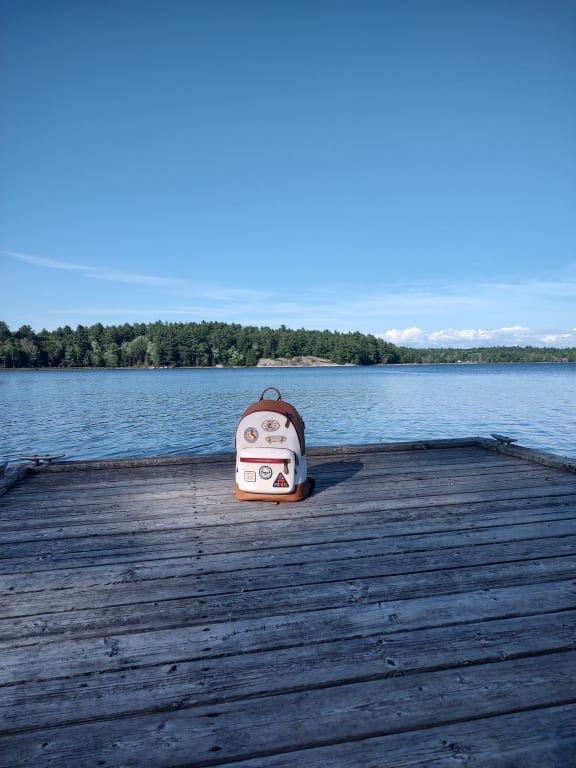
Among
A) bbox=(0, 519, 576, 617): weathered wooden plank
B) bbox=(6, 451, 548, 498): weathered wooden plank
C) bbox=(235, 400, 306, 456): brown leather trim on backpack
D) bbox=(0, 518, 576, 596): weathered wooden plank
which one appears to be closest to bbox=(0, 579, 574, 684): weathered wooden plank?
bbox=(0, 519, 576, 617): weathered wooden plank

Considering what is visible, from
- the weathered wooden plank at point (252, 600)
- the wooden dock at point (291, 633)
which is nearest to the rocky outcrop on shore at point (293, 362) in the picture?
the wooden dock at point (291, 633)

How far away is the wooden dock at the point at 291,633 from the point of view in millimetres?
1643

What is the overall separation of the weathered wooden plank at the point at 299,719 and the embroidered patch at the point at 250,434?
2.63 m

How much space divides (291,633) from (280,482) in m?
2.05

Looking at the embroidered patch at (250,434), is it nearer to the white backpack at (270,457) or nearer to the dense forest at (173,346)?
the white backpack at (270,457)

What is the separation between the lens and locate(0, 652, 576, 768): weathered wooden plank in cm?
160

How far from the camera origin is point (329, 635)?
227 cm

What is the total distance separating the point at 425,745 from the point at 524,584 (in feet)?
4.86

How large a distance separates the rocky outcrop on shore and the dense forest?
106 cm

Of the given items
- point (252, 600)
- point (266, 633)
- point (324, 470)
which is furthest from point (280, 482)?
point (266, 633)

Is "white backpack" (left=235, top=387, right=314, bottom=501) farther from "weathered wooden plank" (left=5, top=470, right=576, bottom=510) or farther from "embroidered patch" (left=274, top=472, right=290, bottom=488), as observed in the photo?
"weathered wooden plank" (left=5, top=470, right=576, bottom=510)

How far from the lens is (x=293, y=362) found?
Result: 134 meters

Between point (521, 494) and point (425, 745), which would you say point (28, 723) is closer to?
point (425, 745)

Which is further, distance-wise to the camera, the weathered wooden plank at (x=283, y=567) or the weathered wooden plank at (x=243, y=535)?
the weathered wooden plank at (x=243, y=535)
